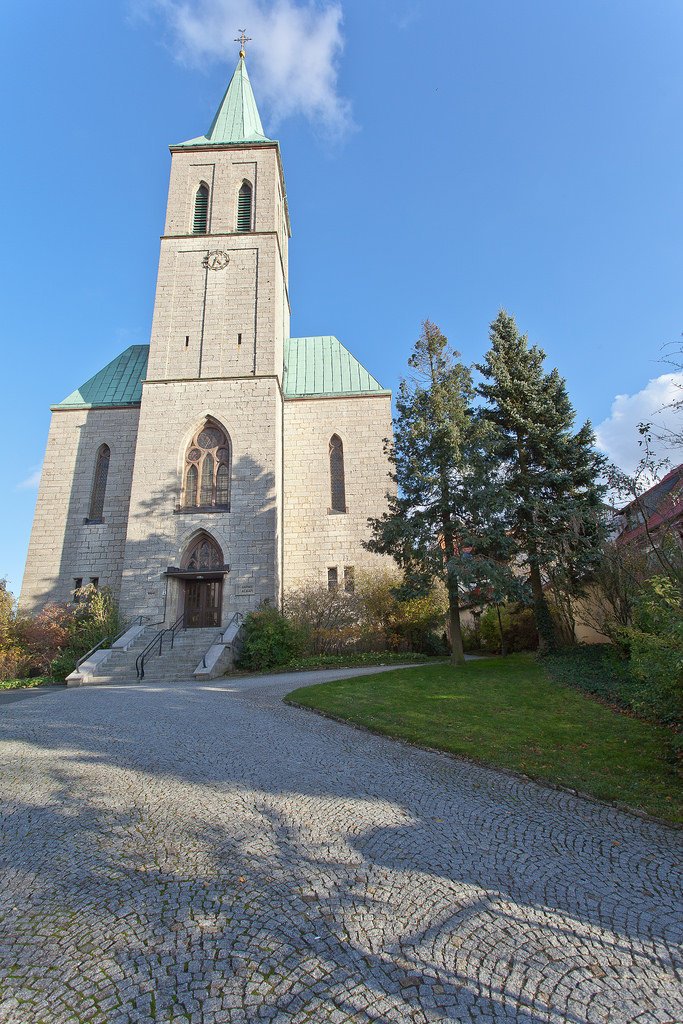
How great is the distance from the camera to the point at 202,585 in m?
22.0

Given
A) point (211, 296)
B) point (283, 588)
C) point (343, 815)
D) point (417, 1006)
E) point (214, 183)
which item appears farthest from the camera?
point (214, 183)

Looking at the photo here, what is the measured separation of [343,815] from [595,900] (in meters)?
2.05

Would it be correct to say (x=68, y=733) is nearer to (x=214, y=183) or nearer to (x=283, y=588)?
(x=283, y=588)

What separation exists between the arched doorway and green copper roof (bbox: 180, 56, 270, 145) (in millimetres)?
21794

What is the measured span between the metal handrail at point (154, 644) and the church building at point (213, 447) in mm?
524

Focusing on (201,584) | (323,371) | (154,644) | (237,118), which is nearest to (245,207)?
(237,118)

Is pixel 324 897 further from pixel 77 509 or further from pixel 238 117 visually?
pixel 238 117

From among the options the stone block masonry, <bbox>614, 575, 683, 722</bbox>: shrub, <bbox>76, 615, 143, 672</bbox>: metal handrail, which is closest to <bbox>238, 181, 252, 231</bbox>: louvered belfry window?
the stone block masonry

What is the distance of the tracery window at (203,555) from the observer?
854 inches

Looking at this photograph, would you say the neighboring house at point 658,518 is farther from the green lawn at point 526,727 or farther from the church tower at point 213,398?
the church tower at point 213,398

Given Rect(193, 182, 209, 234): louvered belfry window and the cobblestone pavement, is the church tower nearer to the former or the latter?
Rect(193, 182, 209, 234): louvered belfry window

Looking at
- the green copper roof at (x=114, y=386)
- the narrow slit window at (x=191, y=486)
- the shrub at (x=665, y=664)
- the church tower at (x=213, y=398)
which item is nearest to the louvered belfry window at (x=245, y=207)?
the church tower at (x=213, y=398)

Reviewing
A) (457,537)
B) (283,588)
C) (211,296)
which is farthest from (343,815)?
(211,296)

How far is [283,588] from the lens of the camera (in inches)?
899
